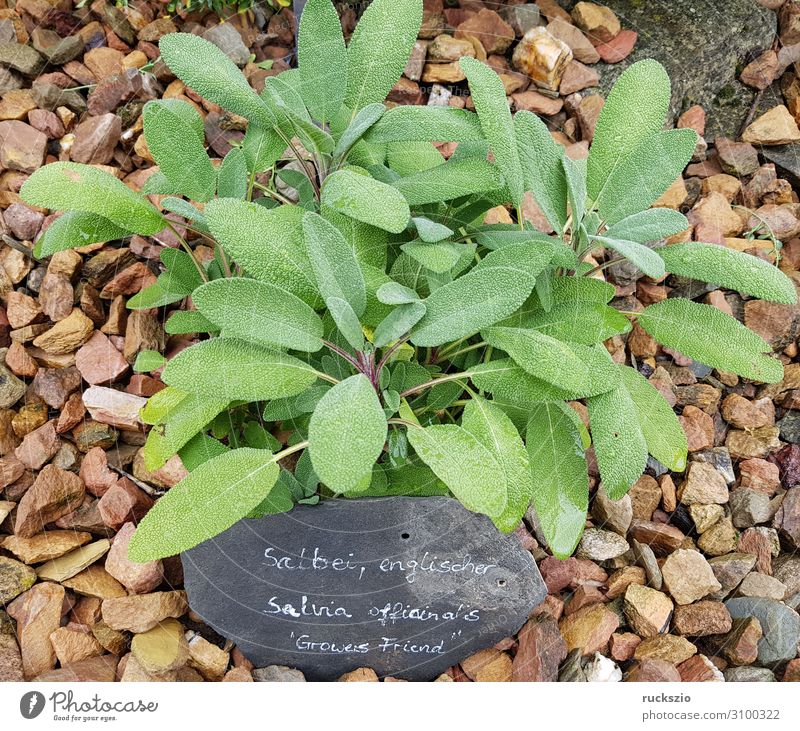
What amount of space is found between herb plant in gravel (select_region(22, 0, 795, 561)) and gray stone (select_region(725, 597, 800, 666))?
0.25 metres

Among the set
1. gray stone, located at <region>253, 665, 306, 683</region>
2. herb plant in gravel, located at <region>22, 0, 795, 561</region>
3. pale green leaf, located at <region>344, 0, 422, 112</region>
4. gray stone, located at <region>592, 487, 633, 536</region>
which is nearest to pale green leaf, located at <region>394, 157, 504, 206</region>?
herb plant in gravel, located at <region>22, 0, 795, 561</region>

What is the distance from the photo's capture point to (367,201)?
25.3 inches

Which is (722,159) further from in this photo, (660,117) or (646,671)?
(646,671)

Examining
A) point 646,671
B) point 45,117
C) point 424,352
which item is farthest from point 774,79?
point 45,117

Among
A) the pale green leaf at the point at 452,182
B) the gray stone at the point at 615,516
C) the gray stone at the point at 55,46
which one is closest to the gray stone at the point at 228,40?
the gray stone at the point at 55,46

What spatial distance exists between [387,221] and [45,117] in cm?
66

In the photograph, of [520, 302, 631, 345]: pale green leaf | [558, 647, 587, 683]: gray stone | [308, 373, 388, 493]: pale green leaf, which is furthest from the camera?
[558, 647, 587, 683]: gray stone

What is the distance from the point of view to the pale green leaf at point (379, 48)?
0.74 m

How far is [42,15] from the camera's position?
1090 millimetres

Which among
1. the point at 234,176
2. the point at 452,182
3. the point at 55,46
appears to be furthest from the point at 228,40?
the point at 452,182

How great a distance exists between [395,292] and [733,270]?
13.2 inches

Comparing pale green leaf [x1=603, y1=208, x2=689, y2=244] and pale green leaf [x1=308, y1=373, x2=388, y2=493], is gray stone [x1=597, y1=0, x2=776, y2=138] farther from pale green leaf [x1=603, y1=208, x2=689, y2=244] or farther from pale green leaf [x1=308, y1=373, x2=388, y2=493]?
pale green leaf [x1=308, y1=373, x2=388, y2=493]

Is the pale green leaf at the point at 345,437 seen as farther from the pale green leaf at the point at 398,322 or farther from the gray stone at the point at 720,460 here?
the gray stone at the point at 720,460

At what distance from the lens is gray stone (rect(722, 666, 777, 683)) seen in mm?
837
